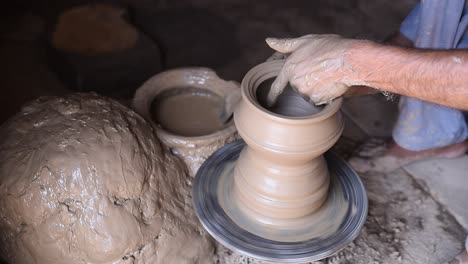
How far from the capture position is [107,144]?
1.87 m

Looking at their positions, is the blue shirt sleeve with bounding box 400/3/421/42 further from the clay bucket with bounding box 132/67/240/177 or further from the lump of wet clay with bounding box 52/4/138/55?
the lump of wet clay with bounding box 52/4/138/55

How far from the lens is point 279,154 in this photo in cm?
169

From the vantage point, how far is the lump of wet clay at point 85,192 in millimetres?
1817

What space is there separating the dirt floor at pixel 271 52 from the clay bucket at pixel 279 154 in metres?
0.35

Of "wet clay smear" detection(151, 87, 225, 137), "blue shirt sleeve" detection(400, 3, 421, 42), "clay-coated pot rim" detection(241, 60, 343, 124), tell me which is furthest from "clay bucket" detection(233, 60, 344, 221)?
"blue shirt sleeve" detection(400, 3, 421, 42)

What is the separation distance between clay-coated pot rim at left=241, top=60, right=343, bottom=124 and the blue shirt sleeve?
0.90 metres

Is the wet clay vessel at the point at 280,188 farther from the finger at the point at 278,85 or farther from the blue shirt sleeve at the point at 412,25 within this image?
the blue shirt sleeve at the point at 412,25

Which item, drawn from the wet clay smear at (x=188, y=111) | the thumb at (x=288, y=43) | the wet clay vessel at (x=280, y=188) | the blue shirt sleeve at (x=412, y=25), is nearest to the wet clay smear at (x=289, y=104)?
the wet clay vessel at (x=280, y=188)

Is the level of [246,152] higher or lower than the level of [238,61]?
higher

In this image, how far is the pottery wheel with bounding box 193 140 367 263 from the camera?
5.82 ft

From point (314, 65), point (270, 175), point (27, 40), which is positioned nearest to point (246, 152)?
point (270, 175)

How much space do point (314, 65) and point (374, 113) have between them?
1600 mm

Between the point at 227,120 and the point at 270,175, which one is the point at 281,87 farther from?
the point at 227,120

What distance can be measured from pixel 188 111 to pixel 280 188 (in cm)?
73
